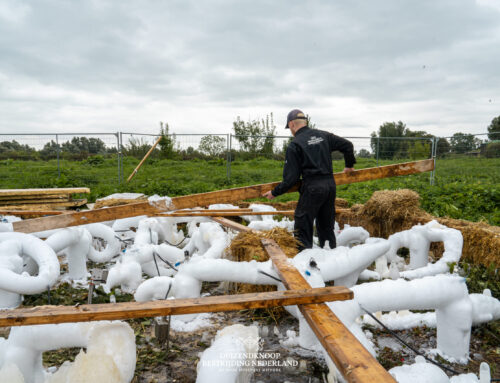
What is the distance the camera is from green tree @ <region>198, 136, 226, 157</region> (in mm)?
11445

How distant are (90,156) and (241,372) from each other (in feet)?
38.3

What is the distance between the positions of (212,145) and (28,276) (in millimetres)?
9499

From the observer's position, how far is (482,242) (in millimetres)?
3666

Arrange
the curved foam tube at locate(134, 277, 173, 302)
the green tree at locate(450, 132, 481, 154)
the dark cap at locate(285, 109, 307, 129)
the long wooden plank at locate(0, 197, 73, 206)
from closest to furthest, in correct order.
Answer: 1. the curved foam tube at locate(134, 277, 173, 302)
2. the dark cap at locate(285, 109, 307, 129)
3. the long wooden plank at locate(0, 197, 73, 206)
4. the green tree at locate(450, 132, 481, 154)

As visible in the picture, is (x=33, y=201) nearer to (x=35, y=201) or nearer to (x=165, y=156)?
(x=35, y=201)

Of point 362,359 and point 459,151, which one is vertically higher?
point 459,151

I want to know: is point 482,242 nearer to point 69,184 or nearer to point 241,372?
point 241,372

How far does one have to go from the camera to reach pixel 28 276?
258 centimetres

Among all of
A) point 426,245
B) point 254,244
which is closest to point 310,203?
point 254,244

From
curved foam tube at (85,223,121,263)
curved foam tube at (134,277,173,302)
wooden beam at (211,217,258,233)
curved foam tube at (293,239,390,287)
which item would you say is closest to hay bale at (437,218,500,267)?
curved foam tube at (293,239,390,287)

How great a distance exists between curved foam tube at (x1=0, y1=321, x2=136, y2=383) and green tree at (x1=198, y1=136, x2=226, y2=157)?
9725 millimetres

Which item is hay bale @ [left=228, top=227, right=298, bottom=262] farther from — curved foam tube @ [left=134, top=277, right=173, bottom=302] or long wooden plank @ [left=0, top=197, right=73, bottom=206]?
long wooden plank @ [left=0, top=197, right=73, bottom=206]

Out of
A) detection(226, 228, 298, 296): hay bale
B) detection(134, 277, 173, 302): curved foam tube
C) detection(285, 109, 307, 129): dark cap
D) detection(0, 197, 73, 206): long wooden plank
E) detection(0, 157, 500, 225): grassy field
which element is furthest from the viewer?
detection(0, 157, 500, 225): grassy field

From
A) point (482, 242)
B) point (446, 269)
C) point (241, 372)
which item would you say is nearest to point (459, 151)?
point (482, 242)
